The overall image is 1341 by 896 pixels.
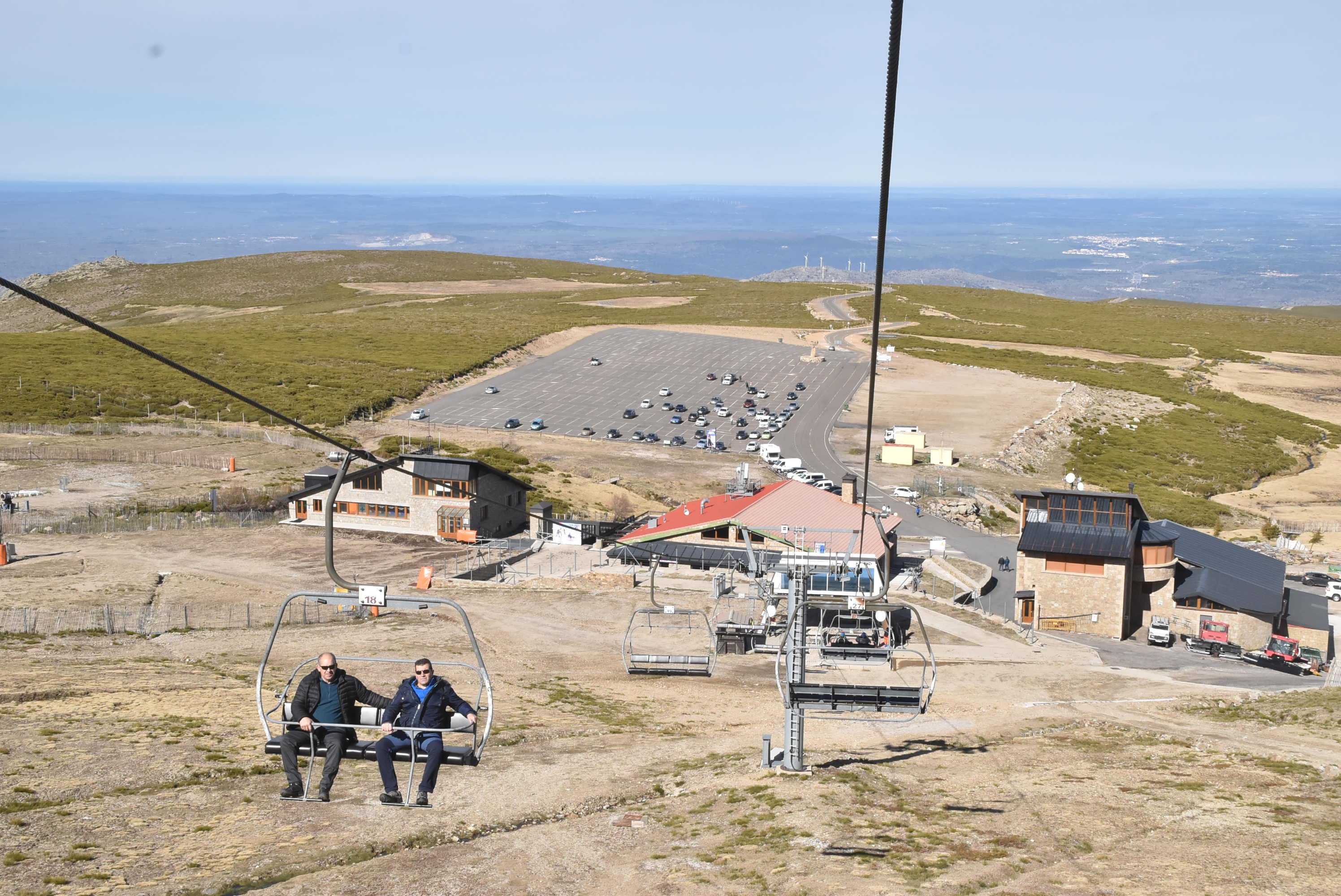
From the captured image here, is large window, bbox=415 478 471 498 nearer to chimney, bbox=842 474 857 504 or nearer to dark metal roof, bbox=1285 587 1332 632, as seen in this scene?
chimney, bbox=842 474 857 504

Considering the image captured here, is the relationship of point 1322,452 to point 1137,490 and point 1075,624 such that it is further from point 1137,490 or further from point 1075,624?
point 1075,624

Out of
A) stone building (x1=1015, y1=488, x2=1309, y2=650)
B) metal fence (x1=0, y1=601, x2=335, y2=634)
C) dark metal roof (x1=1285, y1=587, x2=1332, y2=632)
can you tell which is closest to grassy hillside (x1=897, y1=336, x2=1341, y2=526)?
dark metal roof (x1=1285, y1=587, x2=1332, y2=632)

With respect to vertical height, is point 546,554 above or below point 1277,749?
below

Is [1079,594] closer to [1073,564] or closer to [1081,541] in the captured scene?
[1073,564]

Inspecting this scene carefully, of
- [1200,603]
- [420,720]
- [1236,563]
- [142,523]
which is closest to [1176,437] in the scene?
[1236,563]

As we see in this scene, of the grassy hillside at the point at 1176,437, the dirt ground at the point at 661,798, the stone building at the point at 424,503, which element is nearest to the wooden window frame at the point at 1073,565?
the dirt ground at the point at 661,798

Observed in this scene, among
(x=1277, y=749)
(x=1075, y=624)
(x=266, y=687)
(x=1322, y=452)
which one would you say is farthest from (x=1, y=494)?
(x=1322, y=452)
